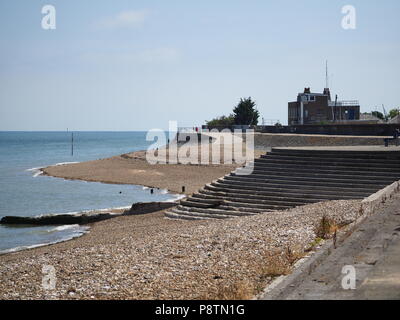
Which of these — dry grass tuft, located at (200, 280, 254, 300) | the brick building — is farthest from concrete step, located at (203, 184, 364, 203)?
the brick building

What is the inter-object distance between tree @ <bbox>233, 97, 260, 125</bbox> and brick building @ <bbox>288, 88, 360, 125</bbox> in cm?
852

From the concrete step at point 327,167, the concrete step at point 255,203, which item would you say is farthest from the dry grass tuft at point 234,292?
the concrete step at point 327,167

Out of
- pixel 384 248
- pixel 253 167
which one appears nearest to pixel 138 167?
pixel 253 167

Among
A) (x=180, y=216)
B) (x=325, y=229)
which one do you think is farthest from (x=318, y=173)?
(x=325, y=229)

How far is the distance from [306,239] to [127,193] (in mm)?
30121

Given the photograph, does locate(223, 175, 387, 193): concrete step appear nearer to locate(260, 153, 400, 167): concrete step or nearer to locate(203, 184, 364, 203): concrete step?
locate(203, 184, 364, 203): concrete step

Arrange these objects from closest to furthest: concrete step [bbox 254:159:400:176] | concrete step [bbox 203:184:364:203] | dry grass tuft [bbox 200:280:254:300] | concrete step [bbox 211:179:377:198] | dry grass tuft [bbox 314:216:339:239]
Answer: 1. dry grass tuft [bbox 200:280:254:300]
2. dry grass tuft [bbox 314:216:339:239]
3. concrete step [bbox 211:179:377:198]
4. concrete step [bbox 203:184:364:203]
5. concrete step [bbox 254:159:400:176]

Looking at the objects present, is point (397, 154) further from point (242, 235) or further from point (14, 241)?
point (14, 241)

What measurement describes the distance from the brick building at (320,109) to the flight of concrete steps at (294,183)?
57.3 meters

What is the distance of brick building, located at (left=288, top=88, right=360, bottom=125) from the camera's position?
81.8 metres

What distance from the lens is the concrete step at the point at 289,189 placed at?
71.7 feet

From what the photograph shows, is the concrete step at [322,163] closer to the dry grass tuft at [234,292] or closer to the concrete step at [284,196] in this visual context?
the concrete step at [284,196]

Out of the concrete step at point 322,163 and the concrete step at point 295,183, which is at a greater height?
the concrete step at point 322,163

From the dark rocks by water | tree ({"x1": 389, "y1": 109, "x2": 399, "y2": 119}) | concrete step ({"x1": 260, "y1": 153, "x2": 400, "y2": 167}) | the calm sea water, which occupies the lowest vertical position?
the calm sea water
